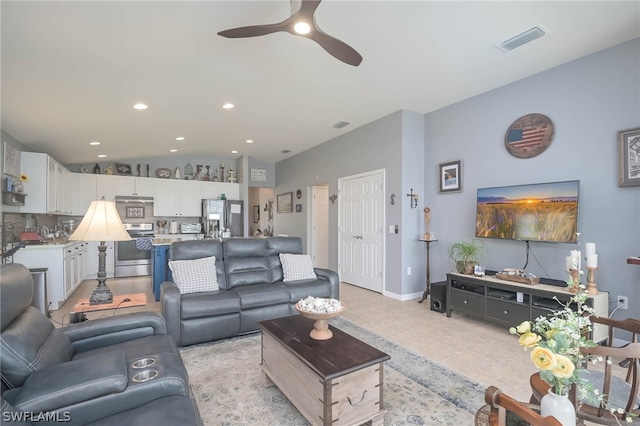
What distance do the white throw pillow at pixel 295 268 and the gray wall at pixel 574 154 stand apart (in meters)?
2.23

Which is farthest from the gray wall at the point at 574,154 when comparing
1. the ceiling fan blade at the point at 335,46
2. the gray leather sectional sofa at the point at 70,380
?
the gray leather sectional sofa at the point at 70,380

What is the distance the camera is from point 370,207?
5.42 meters

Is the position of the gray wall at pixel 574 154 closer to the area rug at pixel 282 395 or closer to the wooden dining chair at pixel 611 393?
the area rug at pixel 282 395

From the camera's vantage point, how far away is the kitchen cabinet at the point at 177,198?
6996 mm

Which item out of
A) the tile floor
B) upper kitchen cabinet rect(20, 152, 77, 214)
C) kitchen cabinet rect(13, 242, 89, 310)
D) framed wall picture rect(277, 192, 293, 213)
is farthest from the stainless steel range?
framed wall picture rect(277, 192, 293, 213)

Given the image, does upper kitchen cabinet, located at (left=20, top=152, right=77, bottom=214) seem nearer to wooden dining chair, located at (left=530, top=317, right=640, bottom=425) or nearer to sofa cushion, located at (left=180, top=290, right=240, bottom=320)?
sofa cushion, located at (left=180, top=290, right=240, bottom=320)

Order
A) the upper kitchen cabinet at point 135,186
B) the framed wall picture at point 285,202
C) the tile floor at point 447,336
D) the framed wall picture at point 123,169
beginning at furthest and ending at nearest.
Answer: the framed wall picture at point 285,202 → the framed wall picture at point 123,169 → the upper kitchen cabinet at point 135,186 → the tile floor at point 447,336

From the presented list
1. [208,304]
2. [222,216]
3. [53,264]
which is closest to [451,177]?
[208,304]

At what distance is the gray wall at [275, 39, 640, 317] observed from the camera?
304 centimetres

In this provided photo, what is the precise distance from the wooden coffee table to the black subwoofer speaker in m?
2.46

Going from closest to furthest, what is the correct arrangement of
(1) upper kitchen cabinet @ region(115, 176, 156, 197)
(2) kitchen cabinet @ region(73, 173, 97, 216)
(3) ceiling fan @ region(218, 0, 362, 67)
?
1. (3) ceiling fan @ region(218, 0, 362, 67)
2. (2) kitchen cabinet @ region(73, 173, 97, 216)
3. (1) upper kitchen cabinet @ region(115, 176, 156, 197)

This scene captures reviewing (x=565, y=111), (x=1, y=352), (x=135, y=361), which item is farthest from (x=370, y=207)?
(x=1, y=352)

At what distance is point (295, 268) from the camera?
385 cm

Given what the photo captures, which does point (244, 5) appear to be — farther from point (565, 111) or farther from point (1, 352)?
point (565, 111)
